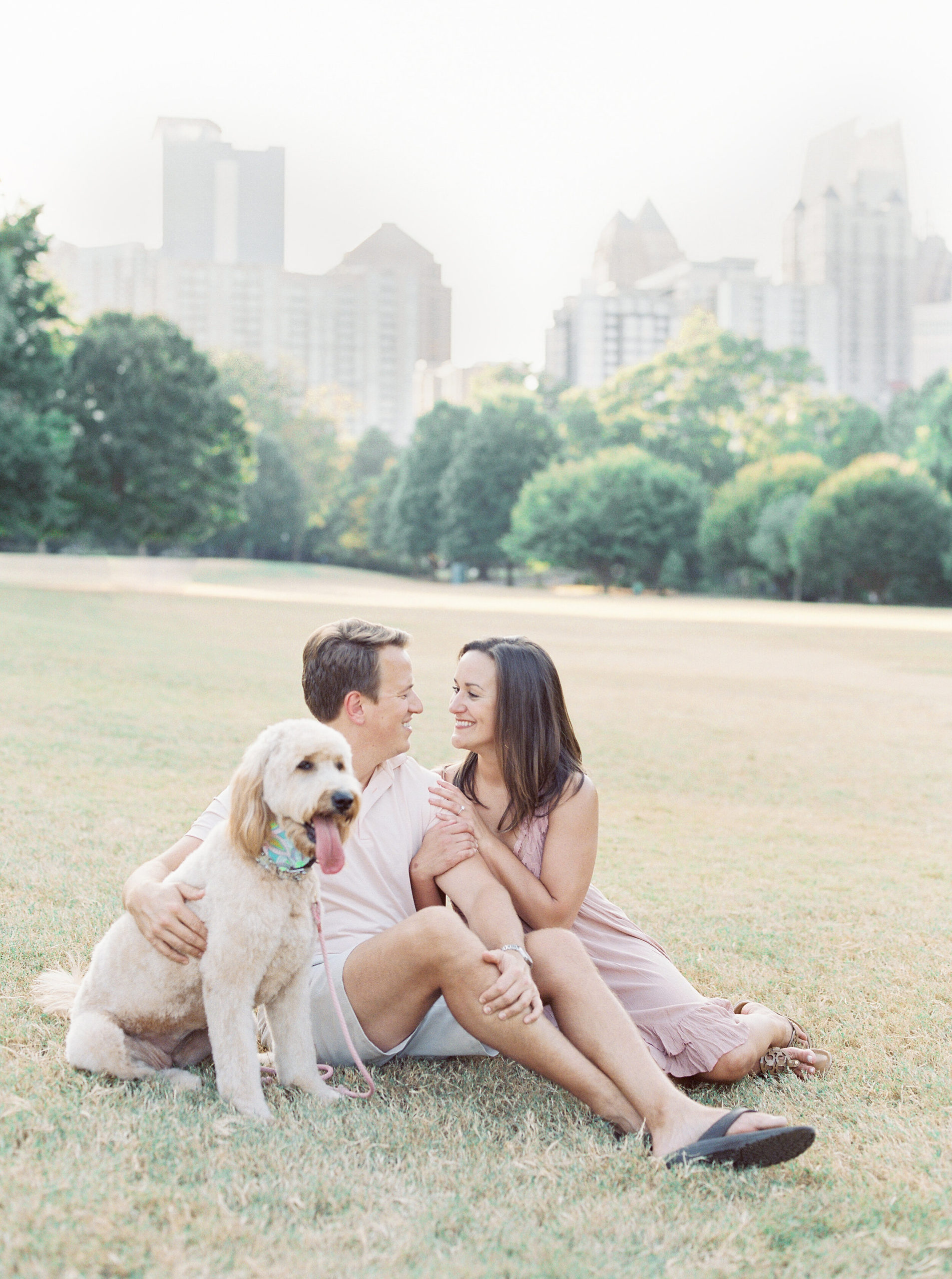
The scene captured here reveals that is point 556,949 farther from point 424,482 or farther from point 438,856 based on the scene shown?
point 424,482

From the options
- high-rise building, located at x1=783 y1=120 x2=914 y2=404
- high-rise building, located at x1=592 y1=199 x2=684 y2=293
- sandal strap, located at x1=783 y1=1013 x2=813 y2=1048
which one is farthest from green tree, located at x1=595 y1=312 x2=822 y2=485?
high-rise building, located at x1=592 y1=199 x2=684 y2=293

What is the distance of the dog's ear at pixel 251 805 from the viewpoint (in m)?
2.79

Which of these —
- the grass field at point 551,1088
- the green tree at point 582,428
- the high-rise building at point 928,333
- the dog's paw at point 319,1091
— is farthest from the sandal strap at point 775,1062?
the high-rise building at point 928,333

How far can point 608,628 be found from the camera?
26.2 m

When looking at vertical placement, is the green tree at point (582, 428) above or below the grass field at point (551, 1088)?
above

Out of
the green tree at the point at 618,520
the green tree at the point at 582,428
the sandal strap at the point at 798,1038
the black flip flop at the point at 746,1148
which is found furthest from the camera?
the green tree at the point at 582,428

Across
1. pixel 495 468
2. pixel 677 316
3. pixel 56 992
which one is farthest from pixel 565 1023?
pixel 677 316

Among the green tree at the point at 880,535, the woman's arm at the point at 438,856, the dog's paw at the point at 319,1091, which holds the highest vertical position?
the green tree at the point at 880,535

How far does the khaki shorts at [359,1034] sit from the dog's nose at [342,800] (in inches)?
26.7

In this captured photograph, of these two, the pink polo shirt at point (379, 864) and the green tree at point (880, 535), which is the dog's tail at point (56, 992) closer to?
the pink polo shirt at point (379, 864)

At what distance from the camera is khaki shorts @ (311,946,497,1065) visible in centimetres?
326

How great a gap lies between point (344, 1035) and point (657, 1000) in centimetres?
90

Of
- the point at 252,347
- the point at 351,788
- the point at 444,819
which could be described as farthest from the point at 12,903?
the point at 252,347

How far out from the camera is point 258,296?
141 m
